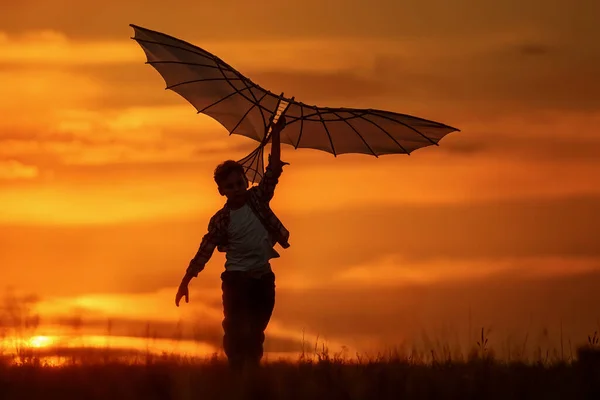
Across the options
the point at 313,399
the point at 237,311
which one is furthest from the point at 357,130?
the point at 313,399

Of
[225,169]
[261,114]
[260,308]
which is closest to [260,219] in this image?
[225,169]

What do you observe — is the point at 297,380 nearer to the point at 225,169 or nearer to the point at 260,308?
the point at 260,308

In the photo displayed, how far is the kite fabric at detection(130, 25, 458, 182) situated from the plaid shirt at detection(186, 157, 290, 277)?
0.85 meters

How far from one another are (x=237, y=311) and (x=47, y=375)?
203 cm

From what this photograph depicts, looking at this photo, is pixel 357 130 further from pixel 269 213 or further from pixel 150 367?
pixel 150 367

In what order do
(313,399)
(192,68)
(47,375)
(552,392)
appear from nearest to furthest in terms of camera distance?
(313,399) → (552,392) → (47,375) → (192,68)

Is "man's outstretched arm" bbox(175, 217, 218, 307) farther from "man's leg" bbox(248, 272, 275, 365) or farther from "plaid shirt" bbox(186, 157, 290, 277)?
"man's leg" bbox(248, 272, 275, 365)

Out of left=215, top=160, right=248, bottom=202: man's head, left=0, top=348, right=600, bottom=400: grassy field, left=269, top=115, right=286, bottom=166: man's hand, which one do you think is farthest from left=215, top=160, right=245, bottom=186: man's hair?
left=0, top=348, right=600, bottom=400: grassy field

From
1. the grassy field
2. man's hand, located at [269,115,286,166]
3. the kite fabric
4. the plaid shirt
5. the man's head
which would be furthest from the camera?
the kite fabric

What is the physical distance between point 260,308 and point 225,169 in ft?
4.46

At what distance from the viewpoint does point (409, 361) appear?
10.4 m

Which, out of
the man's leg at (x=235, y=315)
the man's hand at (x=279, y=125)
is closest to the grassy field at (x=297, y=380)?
the man's leg at (x=235, y=315)

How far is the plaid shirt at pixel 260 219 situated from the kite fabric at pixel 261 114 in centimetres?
85

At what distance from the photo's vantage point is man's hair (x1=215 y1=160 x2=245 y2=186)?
34.5 ft
